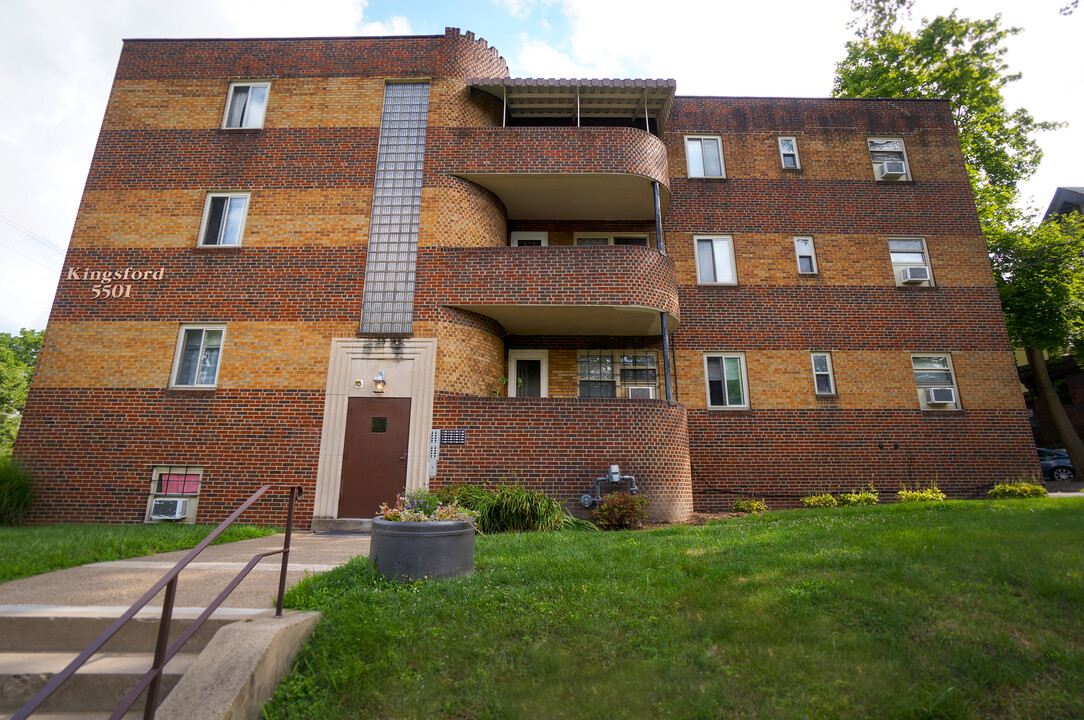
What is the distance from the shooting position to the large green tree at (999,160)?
16.9 meters

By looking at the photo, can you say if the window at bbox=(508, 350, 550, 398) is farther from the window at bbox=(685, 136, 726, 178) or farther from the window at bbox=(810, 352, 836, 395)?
the window at bbox=(685, 136, 726, 178)

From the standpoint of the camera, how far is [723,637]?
3.72 meters

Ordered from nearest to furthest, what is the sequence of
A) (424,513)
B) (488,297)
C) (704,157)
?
(424,513) < (488,297) < (704,157)

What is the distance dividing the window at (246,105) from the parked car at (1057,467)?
89.2 feet

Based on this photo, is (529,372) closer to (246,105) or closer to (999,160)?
(246,105)

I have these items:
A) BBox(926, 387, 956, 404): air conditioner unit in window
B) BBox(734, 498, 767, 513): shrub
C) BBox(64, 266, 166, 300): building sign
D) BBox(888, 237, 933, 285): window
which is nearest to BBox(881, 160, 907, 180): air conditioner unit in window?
BBox(888, 237, 933, 285): window

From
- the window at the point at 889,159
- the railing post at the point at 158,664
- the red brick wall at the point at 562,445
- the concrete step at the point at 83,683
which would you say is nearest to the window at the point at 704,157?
the window at the point at 889,159

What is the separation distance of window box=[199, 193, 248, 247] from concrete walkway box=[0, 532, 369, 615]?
25.8ft

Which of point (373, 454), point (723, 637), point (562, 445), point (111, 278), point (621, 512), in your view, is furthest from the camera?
point (111, 278)

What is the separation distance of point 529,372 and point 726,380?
502 cm

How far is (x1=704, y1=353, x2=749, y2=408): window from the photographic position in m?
13.0

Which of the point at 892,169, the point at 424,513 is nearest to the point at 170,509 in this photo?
the point at 424,513

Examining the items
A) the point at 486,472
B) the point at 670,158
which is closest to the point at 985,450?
the point at 670,158

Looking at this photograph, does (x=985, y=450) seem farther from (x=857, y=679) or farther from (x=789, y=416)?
(x=857, y=679)
